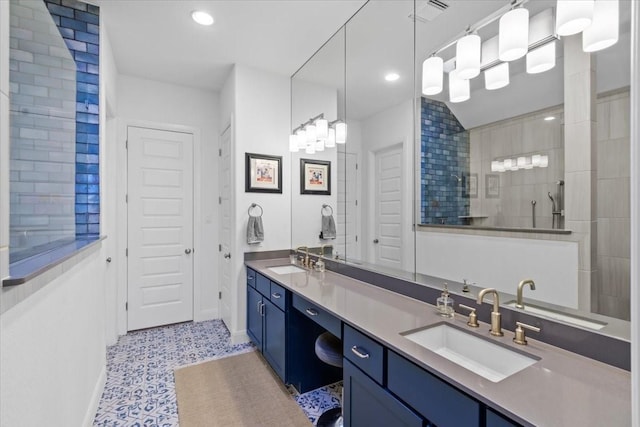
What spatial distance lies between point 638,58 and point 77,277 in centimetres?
228

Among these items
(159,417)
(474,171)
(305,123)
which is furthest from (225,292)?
(474,171)

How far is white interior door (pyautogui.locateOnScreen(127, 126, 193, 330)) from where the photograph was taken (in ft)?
10.7

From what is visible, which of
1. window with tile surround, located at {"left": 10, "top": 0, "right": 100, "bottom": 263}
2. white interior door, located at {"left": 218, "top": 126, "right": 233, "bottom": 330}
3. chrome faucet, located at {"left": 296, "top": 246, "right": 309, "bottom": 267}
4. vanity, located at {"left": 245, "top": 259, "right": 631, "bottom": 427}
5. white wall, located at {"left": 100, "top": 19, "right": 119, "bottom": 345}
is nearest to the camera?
vanity, located at {"left": 245, "top": 259, "right": 631, "bottom": 427}

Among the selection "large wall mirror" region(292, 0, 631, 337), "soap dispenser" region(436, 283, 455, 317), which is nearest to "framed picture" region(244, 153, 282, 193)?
"large wall mirror" region(292, 0, 631, 337)

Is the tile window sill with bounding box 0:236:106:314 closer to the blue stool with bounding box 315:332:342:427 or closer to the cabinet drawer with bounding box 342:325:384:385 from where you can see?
the cabinet drawer with bounding box 342:325:384:385

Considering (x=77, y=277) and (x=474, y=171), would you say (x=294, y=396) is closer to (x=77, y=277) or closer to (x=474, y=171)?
(x=77, y=277)

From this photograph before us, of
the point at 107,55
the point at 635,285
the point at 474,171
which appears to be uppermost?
the point at 107,55

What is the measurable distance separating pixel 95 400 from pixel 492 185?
2.76 m

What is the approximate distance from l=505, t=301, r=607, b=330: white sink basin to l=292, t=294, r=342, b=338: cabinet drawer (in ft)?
2.60

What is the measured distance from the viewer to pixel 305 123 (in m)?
3.08

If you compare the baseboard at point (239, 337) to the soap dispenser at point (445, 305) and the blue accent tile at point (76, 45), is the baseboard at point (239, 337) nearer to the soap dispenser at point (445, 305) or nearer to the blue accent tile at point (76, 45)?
the soap dispenser at point (445, 305)

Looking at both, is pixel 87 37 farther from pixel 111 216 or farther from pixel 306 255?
pixel 306 255

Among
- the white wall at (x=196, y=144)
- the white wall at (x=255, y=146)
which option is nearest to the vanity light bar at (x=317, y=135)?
the white wall at (x=255, y=146)

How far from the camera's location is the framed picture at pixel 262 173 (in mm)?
3047
